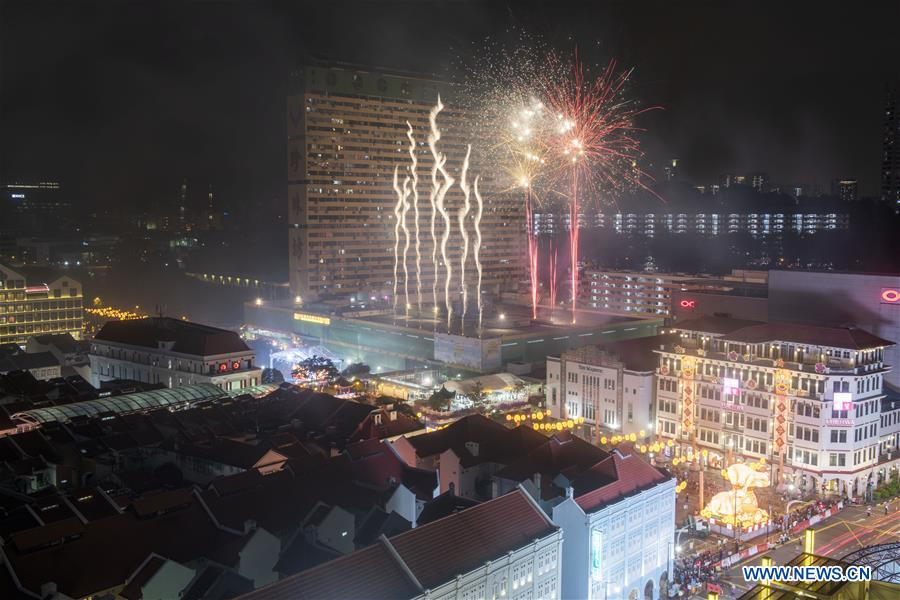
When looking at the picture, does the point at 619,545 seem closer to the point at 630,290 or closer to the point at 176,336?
the point at 176,336

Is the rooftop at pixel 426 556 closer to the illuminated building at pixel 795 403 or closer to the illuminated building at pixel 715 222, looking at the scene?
the illuminated building at pixel 795 403

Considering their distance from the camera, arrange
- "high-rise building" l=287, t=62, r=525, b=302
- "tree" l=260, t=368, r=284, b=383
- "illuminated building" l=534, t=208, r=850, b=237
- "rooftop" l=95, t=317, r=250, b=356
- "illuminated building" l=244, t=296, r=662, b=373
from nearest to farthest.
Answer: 1. "rooftop" l=95, t=317, r=250, b=356
2. "tree" l=260, t=368, r=284, b=383
3. "illuminated building" l=244, t=296, r=662, b=373
4. "high-rise building" l=287, t=62, r=525, b=302
5. "illuminated building" l=534, t=208, r=850, b=237

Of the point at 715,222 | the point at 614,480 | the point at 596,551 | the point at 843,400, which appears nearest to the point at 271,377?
the point at 614,480

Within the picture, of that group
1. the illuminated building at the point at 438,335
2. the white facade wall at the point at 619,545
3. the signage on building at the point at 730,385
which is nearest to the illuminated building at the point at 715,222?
the illuminated building at the point at 438,335

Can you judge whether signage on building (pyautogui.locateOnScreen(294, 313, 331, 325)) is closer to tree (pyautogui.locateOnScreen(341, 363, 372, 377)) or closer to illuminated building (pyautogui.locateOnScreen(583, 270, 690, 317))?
tree (pyautogui.locateOnScreen(341, 363, 372, 377))

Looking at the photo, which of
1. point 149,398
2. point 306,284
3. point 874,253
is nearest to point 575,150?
point 149,398

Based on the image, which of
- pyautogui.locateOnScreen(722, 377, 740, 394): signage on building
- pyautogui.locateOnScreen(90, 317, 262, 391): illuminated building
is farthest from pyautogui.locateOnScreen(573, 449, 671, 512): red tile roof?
pyautogui.locateOnScreen(90, 317, 262, 391): illuminated building
